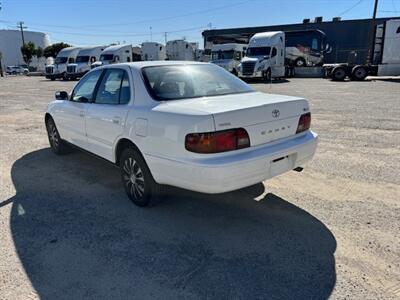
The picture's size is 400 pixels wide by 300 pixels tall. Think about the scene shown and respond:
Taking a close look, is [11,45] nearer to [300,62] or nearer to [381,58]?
[300,62]

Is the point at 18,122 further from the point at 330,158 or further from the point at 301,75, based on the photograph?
the point at 301,75

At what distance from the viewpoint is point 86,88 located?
505 cm

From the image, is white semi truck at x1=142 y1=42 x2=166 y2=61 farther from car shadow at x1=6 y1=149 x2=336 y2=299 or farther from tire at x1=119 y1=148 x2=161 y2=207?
tire at x1=119 y1=148 x2=161 y2=207

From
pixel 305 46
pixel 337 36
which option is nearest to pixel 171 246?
pixel 305 46

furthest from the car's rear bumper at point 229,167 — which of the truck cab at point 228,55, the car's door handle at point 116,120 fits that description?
the truck cab at point 228,55

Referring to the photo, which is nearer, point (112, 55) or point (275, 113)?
point (275, 113)

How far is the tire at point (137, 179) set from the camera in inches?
147

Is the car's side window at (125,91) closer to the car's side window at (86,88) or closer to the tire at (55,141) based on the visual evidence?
the car's side window at (86,88)

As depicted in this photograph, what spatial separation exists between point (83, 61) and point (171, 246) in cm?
3411

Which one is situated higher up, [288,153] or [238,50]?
[238,50]

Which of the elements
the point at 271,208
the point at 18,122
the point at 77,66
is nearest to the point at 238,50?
the point at 77,66

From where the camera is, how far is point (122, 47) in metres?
33.3

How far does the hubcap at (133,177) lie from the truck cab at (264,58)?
22.3 metres

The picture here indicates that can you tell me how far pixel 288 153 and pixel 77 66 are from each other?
108ft
